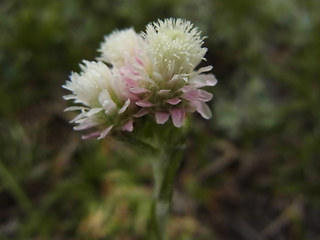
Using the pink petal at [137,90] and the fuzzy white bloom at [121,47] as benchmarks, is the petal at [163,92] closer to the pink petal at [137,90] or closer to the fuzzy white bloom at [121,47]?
the pink petal at [137,90]

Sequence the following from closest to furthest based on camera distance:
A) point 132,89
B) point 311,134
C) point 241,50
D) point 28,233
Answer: point 132,89, point 28,233, point 311,134, point 241,50

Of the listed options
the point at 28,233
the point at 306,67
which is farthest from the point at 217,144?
the point at 28,233

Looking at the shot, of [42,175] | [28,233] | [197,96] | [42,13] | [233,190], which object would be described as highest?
[42,13]

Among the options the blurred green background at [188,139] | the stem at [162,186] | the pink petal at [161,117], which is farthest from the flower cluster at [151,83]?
the blurred green background at [188,139]

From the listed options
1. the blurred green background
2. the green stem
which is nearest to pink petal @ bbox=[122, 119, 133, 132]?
the blurred green background

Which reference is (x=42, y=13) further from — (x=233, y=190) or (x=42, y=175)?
(x=233, y=190)

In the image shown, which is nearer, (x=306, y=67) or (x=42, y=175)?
(x=42, y=175)
